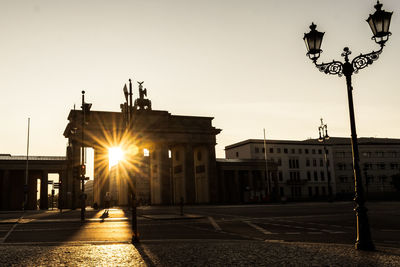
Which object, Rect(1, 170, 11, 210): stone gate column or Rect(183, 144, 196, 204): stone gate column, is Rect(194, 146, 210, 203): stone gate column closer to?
Rect(183, 144, 196, 204): stone gate column

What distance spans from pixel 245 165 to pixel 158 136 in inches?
955

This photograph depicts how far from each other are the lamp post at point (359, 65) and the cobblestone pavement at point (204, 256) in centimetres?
57

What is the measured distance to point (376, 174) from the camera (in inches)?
4510

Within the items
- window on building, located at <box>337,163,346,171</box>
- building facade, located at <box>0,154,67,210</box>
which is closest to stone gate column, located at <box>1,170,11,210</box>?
building facade, located at <box>0,154,67,210</box>

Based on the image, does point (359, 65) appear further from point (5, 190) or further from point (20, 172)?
point (20, 172)

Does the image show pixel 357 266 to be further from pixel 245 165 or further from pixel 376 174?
pixel 376 174

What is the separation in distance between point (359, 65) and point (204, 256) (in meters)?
6.83

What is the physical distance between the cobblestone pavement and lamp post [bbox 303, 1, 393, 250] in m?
0.57

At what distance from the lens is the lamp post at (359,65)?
A: 395 inches

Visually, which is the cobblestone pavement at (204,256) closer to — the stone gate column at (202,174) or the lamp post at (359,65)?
the lamp post at (359,65)

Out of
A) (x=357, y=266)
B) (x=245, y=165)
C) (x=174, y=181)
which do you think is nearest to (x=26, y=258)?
(x=357, y=266)

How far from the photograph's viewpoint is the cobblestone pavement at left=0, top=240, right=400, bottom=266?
329 inches

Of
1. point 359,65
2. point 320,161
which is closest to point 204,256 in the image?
point 359,65

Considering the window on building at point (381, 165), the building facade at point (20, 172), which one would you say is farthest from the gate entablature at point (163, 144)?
the window on building at point (381, 165)
